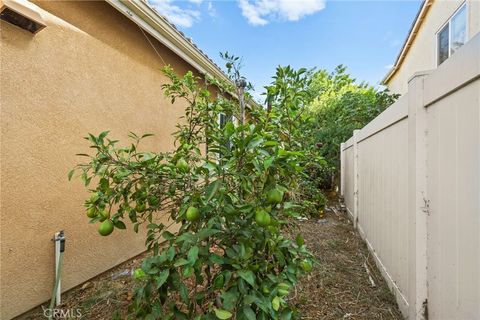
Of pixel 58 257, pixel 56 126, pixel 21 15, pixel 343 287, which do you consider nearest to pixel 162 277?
pixel 58 257

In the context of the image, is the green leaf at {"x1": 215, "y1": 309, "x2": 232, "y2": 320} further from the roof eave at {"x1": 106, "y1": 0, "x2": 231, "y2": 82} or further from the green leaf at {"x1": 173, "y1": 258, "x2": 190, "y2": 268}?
the roof eave at {"x1": 106, "y1": 0, "x2": 231, "y2": 82}

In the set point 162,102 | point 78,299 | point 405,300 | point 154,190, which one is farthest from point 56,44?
point 405,300

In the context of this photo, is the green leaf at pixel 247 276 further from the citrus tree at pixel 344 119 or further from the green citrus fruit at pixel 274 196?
the citrus tree at pixel 344 119

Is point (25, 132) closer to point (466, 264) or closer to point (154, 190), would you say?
point (154, 190)

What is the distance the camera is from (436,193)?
75.8 inches

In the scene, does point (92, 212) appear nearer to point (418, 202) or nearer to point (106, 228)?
point (106, 228)

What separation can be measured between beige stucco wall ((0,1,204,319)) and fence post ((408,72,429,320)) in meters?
3.63

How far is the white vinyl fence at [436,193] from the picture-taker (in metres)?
1.48

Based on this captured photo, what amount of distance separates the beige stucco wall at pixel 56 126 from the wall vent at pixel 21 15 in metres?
0.07

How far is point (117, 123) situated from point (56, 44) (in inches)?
47.0

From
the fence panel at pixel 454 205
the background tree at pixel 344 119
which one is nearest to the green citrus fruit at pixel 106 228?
the fence panel at pixel 454 205

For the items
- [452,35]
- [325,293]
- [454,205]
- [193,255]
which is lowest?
[325,293]

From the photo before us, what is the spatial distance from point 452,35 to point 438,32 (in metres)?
0.76

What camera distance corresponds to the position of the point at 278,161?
137 cm
